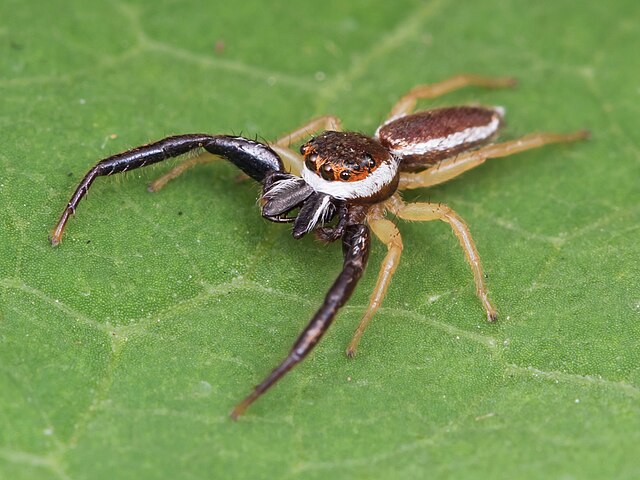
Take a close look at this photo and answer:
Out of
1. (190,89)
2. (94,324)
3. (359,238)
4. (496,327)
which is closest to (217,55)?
(190,89)

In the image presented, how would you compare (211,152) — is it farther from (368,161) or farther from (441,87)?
(441,87)

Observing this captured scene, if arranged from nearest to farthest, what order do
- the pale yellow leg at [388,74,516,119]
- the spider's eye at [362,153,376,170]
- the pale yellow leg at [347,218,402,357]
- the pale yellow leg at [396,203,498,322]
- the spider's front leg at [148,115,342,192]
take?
1. the pale yellow leg at [347,218,402,357]
2. the pale yellow leg at [396,203,498,322]
3. the spider's eye at [362,153,376,170]
4. the spider's front leg at [148,115,342,192]
5. the pale yellow leg at [388,74,516,119]

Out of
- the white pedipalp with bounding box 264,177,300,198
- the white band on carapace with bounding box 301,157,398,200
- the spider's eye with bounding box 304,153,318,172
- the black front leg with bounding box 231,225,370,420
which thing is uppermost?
the spider's eye with bounding box 304,153,318,172

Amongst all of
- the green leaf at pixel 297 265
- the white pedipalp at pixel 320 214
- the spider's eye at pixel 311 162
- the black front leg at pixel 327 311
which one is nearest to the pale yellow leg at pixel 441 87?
the green leaf at pixel 297 265

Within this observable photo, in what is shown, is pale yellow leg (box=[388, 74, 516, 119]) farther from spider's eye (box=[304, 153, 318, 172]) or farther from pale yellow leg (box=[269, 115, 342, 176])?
spider's eye (box=[304, 153, 318, 172])

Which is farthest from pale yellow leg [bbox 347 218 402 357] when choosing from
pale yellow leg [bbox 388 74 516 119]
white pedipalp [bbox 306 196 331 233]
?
pale yellow leg [bbox 388 74 516 119]

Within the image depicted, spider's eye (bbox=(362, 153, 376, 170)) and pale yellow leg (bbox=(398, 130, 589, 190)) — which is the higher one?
spider's eye (bbox=(362, 153, 376, 170))
